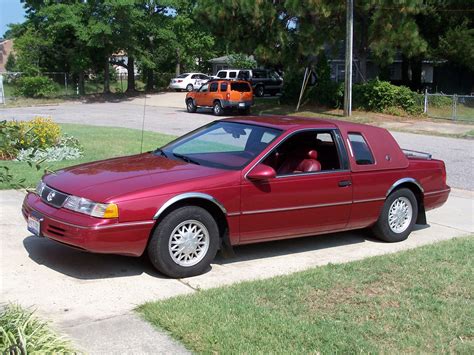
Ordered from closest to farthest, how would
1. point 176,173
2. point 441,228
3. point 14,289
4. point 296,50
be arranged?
1. point 14,289
2. point 176,173
3. point 441,228
4. point 296,50

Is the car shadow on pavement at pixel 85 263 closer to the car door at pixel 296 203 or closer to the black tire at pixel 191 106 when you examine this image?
the car door at pixel 296 203

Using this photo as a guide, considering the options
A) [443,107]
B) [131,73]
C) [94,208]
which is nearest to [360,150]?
[94,208]

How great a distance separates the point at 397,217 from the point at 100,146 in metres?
8.68

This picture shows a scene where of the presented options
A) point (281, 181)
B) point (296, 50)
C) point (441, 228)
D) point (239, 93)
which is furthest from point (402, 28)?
point (281, 181)

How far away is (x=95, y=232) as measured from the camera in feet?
16.3

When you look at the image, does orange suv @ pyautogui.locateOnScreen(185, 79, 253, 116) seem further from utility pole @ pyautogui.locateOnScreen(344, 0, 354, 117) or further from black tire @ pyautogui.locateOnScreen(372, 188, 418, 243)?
black tire @ pyautogui.locateOnScreen(372, 188, 418, 243)

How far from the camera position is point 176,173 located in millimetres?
5723

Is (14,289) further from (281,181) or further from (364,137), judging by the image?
(364,137)

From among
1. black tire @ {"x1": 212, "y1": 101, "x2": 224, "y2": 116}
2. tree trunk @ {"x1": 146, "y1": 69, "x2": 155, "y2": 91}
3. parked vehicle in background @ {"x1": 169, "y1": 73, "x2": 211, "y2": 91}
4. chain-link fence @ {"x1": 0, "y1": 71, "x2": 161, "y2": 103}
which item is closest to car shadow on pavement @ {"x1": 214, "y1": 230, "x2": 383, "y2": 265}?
black tire @ {"x1": 212, "y1": 101, "x2": 224, "y2": 116}

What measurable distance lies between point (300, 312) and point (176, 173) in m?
1.97

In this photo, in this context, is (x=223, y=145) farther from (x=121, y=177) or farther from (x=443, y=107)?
(x=443, y=107)

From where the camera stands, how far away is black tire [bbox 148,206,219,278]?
5.27 meters

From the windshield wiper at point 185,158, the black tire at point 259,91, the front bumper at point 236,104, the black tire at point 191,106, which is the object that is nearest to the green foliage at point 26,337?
the windshield wiper at point 185,158

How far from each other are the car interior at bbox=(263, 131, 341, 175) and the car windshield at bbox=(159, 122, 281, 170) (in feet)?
0.91
